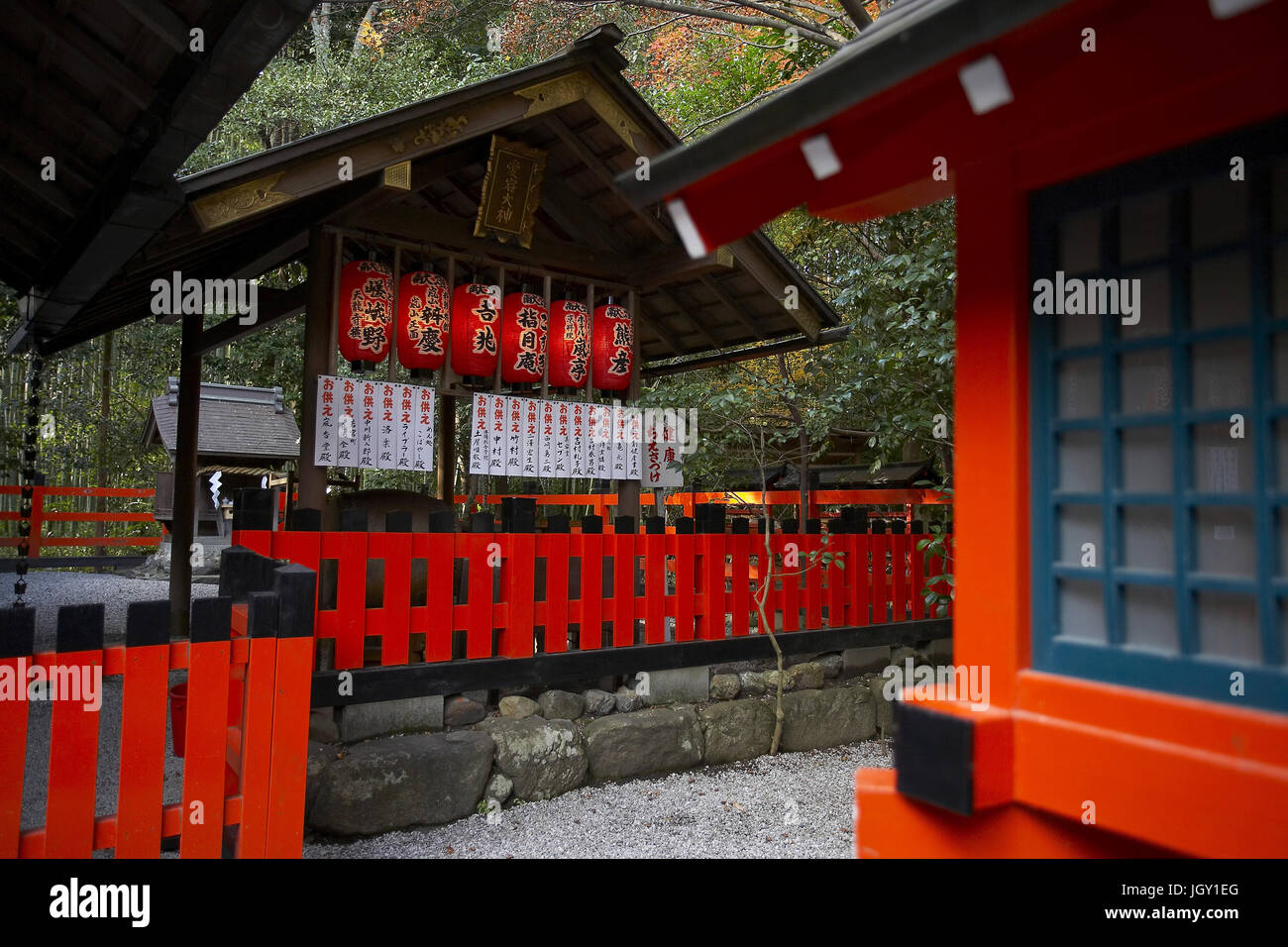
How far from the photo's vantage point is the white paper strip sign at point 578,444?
716cm

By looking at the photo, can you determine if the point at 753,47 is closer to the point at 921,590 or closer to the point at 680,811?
the point at 921,590

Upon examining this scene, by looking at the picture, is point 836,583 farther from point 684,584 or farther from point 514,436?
point 514,436

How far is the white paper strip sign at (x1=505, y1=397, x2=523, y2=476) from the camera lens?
6.85 meters

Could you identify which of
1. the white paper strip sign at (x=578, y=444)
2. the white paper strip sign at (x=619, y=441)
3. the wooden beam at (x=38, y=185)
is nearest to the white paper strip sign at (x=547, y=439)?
the white paper strip sign at (x=578, y=444)

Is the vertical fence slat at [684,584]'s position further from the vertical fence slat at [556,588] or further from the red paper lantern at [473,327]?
the red paper lantern at [473,327]

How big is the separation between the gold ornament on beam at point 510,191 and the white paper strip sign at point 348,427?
63.1 inches

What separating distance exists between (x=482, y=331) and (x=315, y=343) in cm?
129

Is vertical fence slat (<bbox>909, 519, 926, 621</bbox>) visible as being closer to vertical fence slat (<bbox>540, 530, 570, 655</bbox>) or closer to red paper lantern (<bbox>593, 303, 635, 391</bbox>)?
red paper lantern (<bbox>593, 303, 635, 391</bbox>)

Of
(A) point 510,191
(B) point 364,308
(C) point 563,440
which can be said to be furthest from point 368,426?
(A) point 510,191

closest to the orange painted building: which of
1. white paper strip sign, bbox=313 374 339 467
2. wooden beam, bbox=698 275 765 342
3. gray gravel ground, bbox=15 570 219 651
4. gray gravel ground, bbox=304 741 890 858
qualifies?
gray gravel ground, bbox=304 741 890 858

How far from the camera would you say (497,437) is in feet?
22.3

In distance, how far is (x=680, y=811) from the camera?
17.2 ft

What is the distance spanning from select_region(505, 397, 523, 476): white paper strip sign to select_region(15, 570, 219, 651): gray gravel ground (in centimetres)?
441

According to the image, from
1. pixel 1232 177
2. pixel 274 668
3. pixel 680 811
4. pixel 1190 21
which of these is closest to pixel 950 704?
pixel 1232 177
